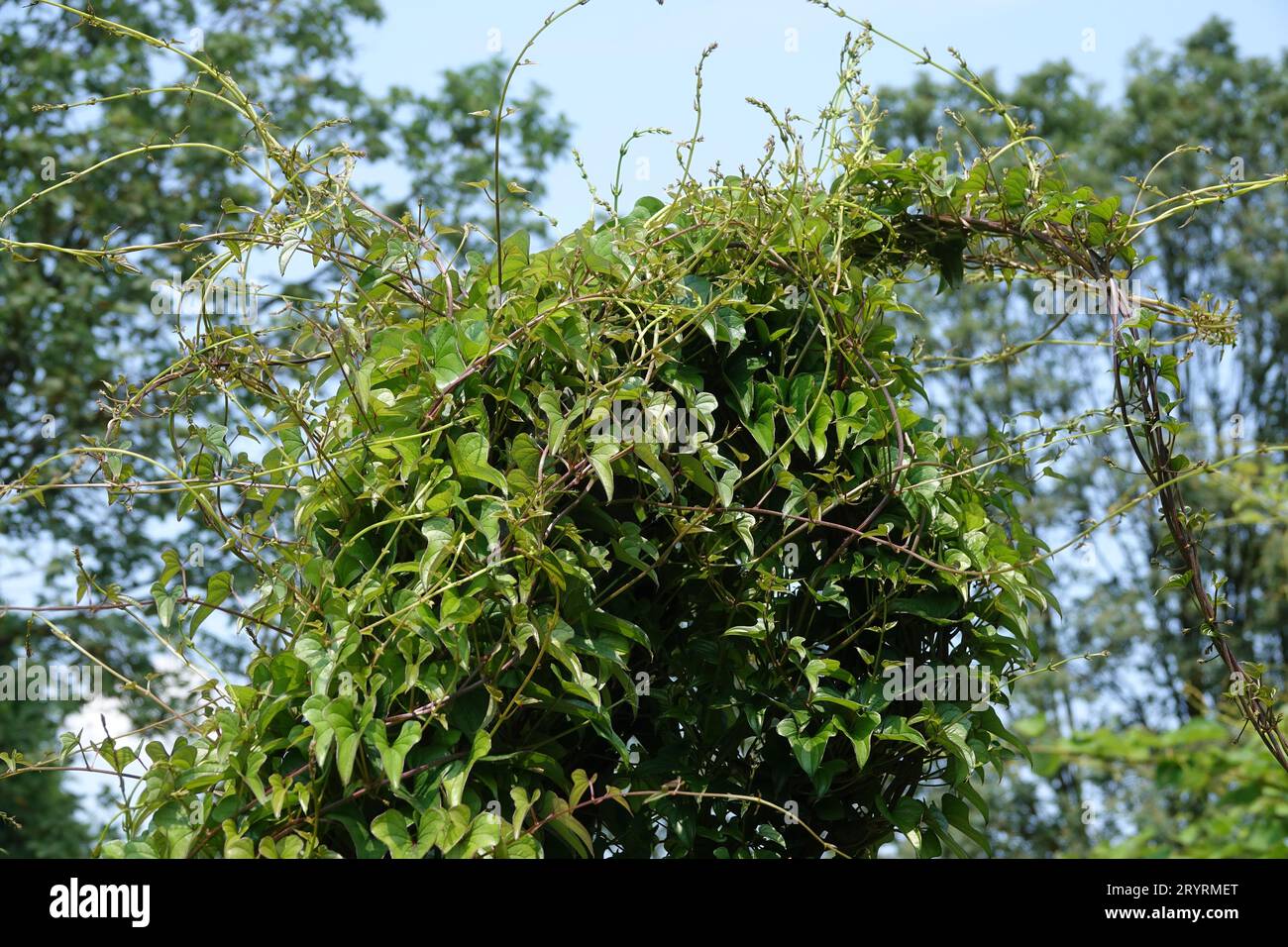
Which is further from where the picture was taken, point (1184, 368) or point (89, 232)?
point (1184, 368)

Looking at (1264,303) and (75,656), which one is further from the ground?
(1264,303)

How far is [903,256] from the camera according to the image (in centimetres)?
204

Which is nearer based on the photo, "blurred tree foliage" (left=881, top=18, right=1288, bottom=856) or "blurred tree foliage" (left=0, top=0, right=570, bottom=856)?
"blurred tree foliage" (left=0, top=0, right=570, bottom=856)

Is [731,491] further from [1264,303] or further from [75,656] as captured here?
[1264,303]

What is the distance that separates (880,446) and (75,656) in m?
7.75

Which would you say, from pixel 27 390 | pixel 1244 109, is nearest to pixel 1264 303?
pixel 1244 109

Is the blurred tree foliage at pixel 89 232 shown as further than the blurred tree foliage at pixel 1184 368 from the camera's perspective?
No

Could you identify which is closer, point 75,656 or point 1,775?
point 1,775

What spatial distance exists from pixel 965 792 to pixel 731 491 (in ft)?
2.14
